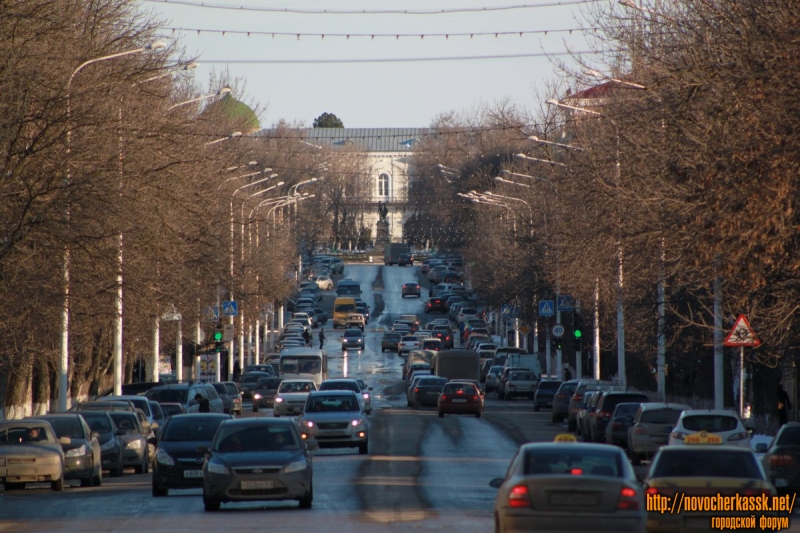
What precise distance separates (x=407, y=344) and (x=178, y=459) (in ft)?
205

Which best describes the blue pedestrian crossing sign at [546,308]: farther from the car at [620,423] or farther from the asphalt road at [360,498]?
the car at [620,423]

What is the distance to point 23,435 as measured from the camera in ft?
77.9

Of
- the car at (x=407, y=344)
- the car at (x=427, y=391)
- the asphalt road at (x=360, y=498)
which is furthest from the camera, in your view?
the car at (x=407, y=344)

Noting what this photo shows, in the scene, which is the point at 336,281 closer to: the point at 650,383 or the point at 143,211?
the point at 650,383

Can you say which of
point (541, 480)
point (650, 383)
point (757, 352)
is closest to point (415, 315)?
point (650, 383)

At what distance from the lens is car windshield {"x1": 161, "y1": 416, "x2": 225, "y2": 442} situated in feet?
76.1

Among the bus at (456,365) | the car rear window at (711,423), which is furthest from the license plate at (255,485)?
the bus at (456,365)

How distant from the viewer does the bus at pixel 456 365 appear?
209 ft

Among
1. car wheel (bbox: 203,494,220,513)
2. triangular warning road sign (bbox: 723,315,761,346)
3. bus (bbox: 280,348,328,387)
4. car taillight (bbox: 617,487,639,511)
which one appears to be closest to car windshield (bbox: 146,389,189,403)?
bus (bbox: 280,348,328,387)

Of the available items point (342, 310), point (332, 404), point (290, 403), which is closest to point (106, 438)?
point (332, 404)

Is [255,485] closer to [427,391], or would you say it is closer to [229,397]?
[229,397]

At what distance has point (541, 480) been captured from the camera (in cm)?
1337

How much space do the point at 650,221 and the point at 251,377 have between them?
36869 mm

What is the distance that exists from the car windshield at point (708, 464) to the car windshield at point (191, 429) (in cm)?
1013
